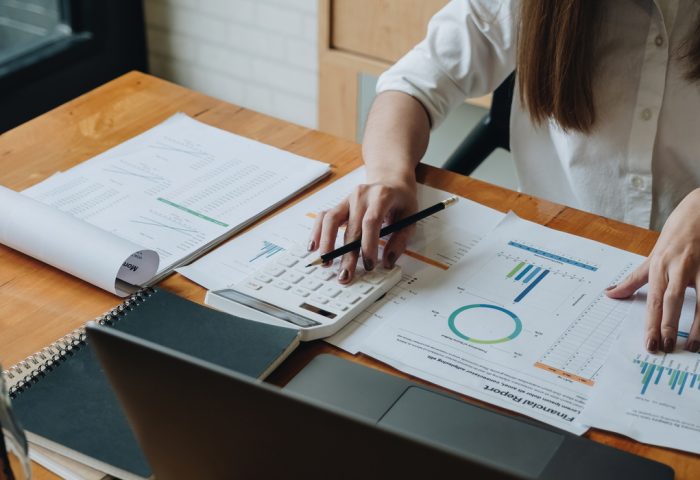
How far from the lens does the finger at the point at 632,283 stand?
3.24 ft

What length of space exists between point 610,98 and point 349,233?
0.51m

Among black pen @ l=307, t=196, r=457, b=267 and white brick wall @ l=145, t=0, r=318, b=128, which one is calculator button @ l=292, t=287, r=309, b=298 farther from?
white brick wall @ l=145, t=0, r=318, b=128

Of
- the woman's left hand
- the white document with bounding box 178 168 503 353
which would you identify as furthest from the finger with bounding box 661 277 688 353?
the white document with bounding box 178 168 503 353

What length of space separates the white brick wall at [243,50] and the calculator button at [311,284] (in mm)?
1898

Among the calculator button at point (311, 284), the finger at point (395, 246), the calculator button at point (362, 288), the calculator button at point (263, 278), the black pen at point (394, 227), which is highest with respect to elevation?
the black pen at point (394, 227)

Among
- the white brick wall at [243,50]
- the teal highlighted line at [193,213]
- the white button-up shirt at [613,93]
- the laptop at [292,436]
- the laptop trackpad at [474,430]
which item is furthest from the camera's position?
the white brick wall at [243,50]

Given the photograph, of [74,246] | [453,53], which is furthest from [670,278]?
[74,246]

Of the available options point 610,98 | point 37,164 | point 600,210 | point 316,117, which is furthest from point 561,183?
point 316,117

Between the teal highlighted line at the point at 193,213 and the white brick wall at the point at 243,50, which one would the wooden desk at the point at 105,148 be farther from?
the white brick wall at the point at 243,50

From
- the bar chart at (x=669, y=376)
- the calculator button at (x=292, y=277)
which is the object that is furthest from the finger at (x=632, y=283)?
the calculator button at (x=292, y=277)

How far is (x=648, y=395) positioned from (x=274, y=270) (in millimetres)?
432

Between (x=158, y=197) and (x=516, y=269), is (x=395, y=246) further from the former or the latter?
(x=158, y=197)

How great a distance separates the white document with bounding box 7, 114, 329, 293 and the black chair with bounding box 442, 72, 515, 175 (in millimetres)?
477

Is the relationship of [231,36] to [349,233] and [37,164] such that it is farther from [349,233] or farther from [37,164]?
[349,233]
